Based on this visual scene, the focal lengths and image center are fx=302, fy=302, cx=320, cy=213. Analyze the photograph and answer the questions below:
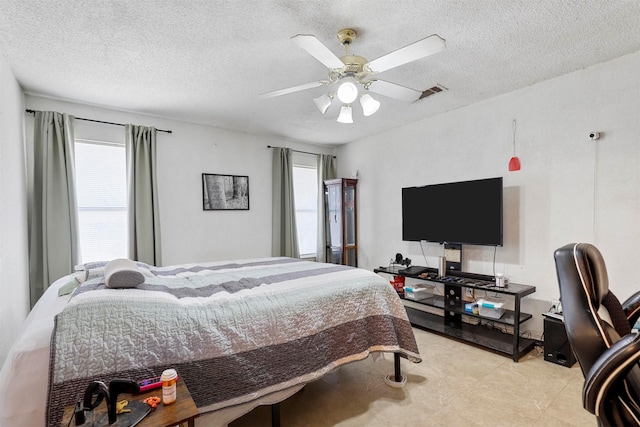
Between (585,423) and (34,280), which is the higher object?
(34,280)

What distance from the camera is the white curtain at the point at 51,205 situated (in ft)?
9.82

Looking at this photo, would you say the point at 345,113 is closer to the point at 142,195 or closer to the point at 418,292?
the point at 418,292

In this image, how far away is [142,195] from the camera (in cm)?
356

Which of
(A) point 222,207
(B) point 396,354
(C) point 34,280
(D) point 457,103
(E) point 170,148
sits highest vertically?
(D) point 457,103

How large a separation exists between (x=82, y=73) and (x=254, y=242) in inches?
108

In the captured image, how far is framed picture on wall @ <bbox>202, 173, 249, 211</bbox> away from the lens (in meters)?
4.13

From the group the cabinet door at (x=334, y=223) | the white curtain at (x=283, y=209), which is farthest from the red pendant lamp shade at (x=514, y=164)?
the white curtain at (x=283, y=209)

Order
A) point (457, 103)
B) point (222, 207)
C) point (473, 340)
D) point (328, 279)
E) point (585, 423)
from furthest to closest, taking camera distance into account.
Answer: point (222, 207) < point (457, 103) < point (473, 340) < point (328, 279) < point (585, 423)

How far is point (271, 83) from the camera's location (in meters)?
2.83

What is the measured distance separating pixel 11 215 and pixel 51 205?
69cm

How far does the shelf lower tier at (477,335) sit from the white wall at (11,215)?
372 cm

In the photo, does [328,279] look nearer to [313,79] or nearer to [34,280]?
[313,79]

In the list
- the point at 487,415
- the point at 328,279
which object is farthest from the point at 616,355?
the point at 328,279

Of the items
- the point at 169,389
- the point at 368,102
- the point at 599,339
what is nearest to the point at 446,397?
the point at 599,339
